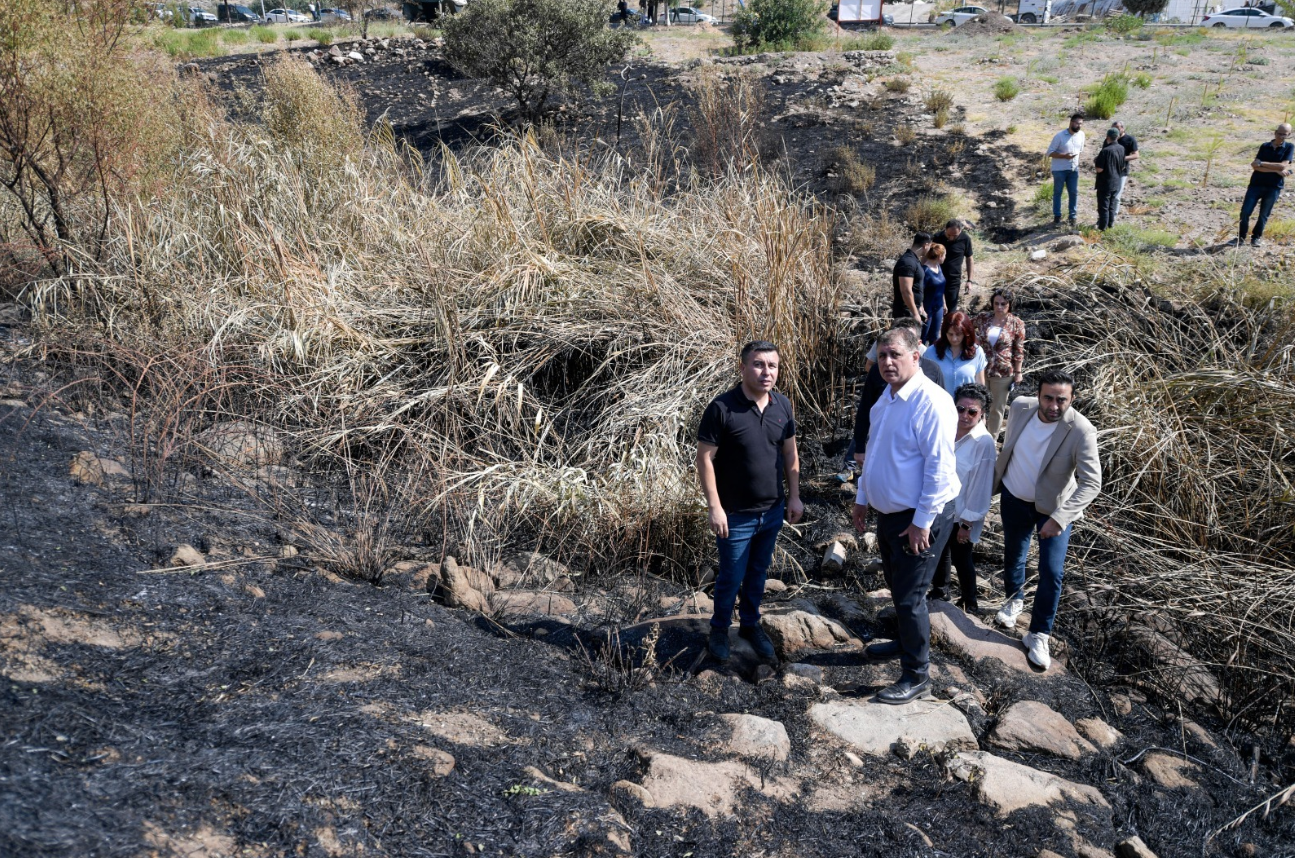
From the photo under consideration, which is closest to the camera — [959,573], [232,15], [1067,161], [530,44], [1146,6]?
[959,573]

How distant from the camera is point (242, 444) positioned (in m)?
5.20

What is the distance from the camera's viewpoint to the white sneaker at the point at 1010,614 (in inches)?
169

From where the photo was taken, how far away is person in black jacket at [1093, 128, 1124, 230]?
9.24 meters

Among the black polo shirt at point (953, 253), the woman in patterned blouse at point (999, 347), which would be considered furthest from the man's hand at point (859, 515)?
the black polo shirt at point (953, 253)

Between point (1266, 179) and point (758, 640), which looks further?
point (1266, 179)

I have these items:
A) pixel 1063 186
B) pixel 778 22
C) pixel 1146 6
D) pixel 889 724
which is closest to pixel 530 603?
pixel 889 724

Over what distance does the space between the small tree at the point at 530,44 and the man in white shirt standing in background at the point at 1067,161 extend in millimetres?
8260

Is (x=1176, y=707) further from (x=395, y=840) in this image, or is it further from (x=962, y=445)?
(x=395, y=840)

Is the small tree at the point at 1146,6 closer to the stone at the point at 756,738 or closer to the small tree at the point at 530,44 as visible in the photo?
the small tree at the point at 530,44

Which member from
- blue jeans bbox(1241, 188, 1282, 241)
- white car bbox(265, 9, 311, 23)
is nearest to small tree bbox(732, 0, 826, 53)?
blue jeans bbox(1241, 188, 1282, 241)

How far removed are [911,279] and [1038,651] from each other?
3.00 m

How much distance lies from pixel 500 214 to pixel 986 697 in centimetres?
495

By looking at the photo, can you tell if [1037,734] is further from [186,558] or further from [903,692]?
[186,558]

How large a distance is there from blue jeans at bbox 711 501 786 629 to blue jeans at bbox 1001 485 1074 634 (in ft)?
4.21
